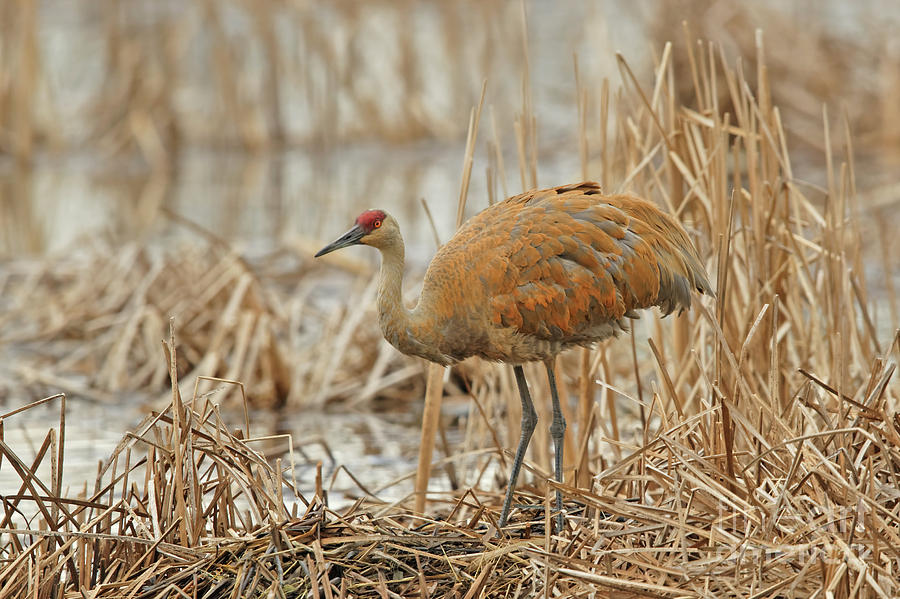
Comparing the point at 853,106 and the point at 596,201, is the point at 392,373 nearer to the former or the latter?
the point at 596,201

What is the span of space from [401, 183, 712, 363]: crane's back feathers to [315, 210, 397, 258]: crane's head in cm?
19

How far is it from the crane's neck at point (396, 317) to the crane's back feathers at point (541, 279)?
10mm

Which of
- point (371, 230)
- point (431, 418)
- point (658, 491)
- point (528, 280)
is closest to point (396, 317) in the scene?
point (371, 230)

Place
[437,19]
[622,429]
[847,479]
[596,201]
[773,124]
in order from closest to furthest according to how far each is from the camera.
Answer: [847,479], [596,201], [773,124], [622,429], [437,19]

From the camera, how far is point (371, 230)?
4.21 m

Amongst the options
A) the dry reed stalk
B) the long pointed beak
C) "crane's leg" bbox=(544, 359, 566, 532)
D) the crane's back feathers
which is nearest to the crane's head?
the long pointed beak

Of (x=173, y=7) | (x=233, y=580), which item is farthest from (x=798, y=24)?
(x=233, y=580)

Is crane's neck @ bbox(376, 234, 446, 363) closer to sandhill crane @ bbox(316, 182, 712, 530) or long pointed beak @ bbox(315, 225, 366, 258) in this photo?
sandhill crane @ bbox(316, 182, 712, 530)

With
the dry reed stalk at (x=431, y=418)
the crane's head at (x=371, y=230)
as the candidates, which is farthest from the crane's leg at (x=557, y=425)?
the crane's head at (x=371, y=230)

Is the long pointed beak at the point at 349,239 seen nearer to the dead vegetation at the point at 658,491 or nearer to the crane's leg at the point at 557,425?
the dead vegetation at the point at 658,491

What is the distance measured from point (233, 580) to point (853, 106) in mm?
11826

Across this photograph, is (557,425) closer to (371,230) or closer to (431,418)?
(431,418)

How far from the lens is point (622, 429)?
609cm

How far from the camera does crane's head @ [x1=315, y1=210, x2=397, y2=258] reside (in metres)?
4.15
